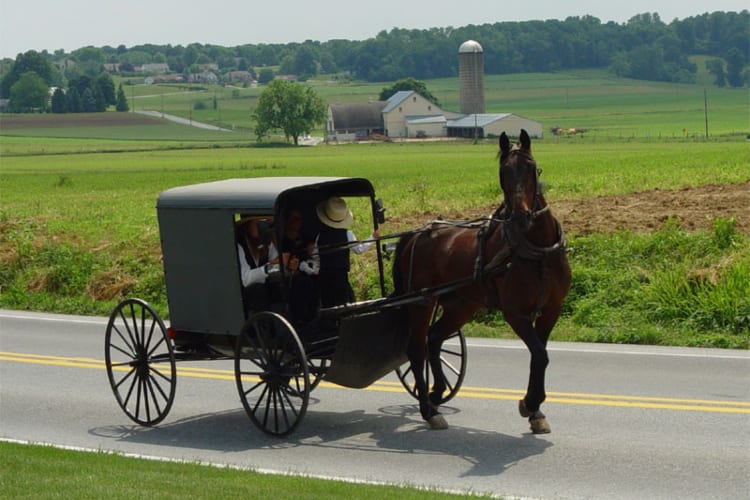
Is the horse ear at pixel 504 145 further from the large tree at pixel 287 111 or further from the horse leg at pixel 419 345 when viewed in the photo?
the large tree at pixel 287 111

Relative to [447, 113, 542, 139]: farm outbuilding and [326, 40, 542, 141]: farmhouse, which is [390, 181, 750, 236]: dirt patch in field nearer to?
[447, 113, 542, 139]: farm outbuilding

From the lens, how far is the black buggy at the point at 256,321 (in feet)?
36.3

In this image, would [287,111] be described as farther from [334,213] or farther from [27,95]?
[334,213]

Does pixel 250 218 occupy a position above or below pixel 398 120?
above

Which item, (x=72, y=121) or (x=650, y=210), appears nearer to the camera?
(x=650, y=210)

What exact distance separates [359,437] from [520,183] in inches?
112

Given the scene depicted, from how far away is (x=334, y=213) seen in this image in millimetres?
11773

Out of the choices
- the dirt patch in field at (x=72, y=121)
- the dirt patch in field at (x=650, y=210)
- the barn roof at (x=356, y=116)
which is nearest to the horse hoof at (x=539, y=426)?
the dirt patch in field at (x=650, y=210)

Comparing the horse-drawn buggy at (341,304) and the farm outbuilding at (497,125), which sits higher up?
the horse-drawn buggy at (341,304)

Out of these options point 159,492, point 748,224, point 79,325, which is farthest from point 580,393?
point 79,325

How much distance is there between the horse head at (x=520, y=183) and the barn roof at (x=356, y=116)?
154537 mm

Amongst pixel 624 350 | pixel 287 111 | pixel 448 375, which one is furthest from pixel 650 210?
pixel 287 111

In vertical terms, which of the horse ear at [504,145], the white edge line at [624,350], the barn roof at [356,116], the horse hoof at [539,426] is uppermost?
the horse ear at [504,145]

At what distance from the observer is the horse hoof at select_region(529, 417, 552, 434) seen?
409 inches
